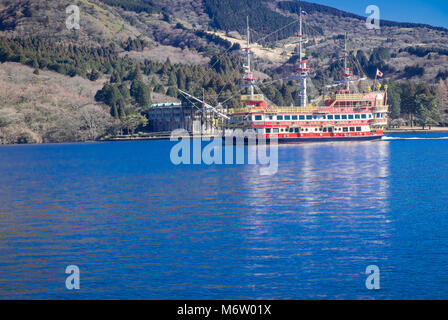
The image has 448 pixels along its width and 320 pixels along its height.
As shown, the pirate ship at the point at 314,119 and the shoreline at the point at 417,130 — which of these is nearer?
the pirate ship at the point at 314,119

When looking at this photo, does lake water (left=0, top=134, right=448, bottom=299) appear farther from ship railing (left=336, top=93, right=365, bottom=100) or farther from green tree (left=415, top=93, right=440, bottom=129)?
green tree (left=415, top=93, right=440, bottom=129)

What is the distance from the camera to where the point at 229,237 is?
31312mm

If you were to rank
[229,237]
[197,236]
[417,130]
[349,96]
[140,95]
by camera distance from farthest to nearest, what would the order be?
[140,95] < [417,130] < [349,96] < [197,236] < [229,237]

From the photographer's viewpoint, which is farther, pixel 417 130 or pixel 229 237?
Answer: pixel 417 130

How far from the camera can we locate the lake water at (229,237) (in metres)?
23.5

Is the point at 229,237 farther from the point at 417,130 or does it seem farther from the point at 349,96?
the point at 417,130

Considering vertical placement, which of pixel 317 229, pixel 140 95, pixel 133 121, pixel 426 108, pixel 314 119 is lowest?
pixel 317 229

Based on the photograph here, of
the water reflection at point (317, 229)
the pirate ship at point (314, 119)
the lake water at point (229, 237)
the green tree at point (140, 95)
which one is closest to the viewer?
the lake water at point (229, 237)

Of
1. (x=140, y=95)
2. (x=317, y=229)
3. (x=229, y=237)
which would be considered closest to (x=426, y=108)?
(x=140, y=95)

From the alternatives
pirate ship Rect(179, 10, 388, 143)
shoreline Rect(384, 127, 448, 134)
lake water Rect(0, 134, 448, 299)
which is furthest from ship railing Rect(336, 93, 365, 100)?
lake water Rect(0, 134, 448, 299)

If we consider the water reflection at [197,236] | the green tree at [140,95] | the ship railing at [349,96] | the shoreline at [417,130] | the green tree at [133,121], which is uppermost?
the green tree at [140,95]

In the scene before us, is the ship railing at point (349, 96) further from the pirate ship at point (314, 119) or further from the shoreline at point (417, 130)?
the shoreline at point (417, 130)

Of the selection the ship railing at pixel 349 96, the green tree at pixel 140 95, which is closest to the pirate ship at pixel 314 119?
the ship railing at pixel 349 96
